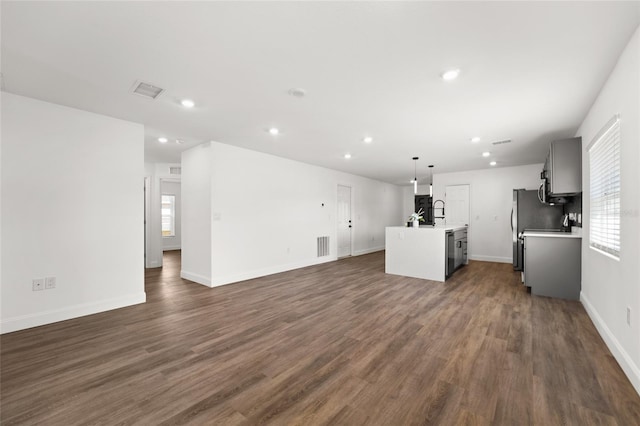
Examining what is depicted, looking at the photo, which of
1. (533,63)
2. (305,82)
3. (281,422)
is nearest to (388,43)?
(305,82)

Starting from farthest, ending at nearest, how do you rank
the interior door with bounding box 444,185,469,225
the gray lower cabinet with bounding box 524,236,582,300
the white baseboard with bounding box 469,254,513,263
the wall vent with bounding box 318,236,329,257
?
1. the interior door with bounding box 444,185,469,225
2. the white baseboard with bounding box 469,254,513,263
3. the wall vent with bounding box 318,236,329,257
4. the gray lower cabinet with bounding box 524,236,582,300

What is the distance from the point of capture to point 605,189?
2.69 metres

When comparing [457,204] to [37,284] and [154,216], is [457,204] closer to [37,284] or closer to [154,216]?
[154,216]

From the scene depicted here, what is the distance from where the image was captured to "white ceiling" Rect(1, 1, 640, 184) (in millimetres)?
1733

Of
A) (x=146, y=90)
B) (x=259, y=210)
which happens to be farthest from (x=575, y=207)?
(x=146, y=90)

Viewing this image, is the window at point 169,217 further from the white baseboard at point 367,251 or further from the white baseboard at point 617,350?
the white baseboard at point 617,350

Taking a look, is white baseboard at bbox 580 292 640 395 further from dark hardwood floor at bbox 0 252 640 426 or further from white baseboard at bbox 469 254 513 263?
white baseboard at bbox 469 254 513 263

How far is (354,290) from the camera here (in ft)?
14.5

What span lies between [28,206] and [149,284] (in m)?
2.32

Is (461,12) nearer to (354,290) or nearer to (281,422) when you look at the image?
(281,422)

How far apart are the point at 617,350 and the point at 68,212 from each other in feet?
18.5

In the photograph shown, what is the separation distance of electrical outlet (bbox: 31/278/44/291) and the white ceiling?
2.01m

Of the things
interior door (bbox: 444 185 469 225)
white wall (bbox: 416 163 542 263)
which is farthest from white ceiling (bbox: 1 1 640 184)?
interior door (bbox: 444 185 469 225)

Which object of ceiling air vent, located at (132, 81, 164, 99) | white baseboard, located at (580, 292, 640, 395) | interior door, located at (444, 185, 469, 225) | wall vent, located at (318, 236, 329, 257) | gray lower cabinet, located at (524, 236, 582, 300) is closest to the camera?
white baseboard, located at (580, 292, 640, 395)
